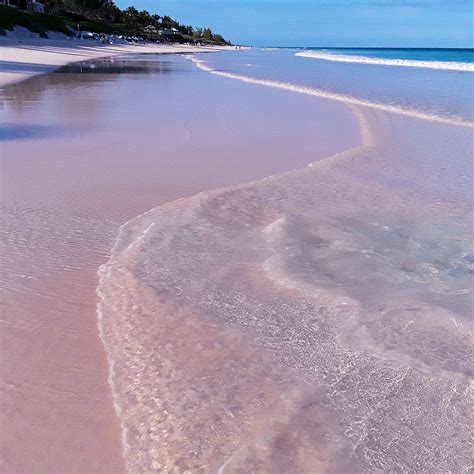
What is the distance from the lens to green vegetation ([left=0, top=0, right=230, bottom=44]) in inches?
1650

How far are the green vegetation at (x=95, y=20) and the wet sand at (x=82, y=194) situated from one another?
116 feet

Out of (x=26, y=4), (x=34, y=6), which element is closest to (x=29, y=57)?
(x=26, y=4)

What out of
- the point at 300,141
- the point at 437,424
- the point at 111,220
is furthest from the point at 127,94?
the point at 437,424

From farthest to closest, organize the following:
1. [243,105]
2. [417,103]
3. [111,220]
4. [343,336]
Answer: [417,103] → [243,105] → [111,220] → [343,336]

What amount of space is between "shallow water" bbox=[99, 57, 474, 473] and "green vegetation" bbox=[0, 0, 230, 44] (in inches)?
1619

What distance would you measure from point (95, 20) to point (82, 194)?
272 ft

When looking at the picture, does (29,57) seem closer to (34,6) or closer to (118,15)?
(34,6)

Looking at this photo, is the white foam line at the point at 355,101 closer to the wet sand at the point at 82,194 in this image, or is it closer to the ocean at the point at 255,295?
the wet sand at the point at 82,194

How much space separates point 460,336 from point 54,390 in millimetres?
1940

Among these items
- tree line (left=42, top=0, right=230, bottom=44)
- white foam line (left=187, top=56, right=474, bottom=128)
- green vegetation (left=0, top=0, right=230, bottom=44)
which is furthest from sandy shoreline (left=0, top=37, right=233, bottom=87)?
tree line (left=42, top=0, right=230, bottom=44)

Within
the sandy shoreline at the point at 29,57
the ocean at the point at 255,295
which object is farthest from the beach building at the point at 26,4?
the ocean at the point at 255,295

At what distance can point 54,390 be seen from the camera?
82.5 inches

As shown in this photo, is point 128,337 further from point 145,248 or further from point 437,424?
point 437,424

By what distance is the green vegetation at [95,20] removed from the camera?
137 feet
